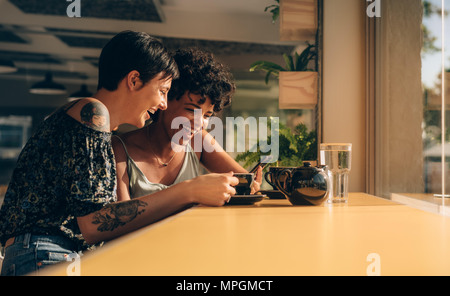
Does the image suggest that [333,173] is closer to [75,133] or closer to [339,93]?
[339,93]

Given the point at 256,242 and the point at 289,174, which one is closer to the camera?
the point at 256,242

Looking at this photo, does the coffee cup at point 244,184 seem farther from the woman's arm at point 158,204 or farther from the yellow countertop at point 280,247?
the yellow countertop at point 280,247

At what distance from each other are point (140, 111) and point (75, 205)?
1.82 ft

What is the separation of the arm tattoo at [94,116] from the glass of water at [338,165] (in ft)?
2.68

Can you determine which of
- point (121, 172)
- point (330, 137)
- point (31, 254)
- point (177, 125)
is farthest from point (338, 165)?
point (31, 254)

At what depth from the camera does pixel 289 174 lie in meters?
1.27

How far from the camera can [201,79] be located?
1765 mm

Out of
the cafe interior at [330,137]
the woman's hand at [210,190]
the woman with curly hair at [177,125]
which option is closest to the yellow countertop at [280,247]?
the cafe interior at [330,137]

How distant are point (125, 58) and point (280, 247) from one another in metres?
1.03

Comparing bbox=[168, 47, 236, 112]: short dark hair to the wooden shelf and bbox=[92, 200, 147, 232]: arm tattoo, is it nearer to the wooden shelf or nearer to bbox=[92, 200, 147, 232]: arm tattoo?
the wooden shelf

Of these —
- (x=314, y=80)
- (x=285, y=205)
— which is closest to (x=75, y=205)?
(x=285, y=205)

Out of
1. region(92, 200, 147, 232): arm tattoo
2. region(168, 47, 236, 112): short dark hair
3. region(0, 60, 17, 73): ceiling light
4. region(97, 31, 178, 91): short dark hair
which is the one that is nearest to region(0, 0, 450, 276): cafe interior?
region(92, 200, 147, 232): arm tattoo

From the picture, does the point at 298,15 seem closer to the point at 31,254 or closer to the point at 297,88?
the point at 297,88

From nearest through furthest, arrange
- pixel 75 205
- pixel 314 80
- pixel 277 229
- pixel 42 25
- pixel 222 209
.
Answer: pixel 277 229, pixel 75 205, pixel 222 209, pixel 314 80, pixel 42 25
